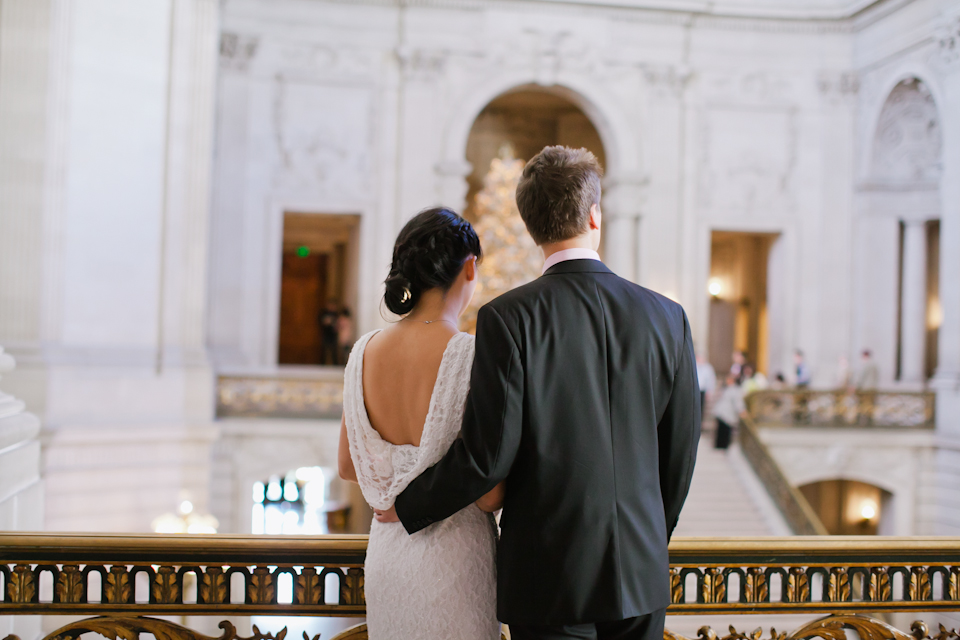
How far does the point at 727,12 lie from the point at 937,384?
860 cm

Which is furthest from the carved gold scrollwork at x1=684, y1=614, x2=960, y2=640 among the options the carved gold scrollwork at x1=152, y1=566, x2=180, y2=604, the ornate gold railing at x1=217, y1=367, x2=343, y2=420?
the ornate gold railing at x1=217, y1=367, x2=343, y2=420

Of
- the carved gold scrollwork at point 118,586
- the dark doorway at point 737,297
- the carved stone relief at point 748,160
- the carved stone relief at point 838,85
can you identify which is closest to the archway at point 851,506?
the dark doorway at point 737,297

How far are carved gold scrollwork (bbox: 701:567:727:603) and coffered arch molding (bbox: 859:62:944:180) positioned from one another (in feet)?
49.5

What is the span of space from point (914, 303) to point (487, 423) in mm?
17711

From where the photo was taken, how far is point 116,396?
894 centimetres

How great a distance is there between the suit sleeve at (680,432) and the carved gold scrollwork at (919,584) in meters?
1.12

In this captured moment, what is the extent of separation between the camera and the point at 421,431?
1.99 meters

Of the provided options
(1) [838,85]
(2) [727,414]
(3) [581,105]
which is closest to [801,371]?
(2) [727,414]

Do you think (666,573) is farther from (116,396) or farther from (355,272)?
(355,272)

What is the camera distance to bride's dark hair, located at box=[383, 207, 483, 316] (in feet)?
6.60

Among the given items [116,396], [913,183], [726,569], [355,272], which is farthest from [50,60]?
[913,183]

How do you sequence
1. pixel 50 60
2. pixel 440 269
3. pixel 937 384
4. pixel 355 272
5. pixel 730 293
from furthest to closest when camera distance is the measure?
pixel 730 293
pixel 355 272
pixel 937 384
pixel 50 60
pixel 440 269

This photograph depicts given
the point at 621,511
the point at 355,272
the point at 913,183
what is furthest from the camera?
the point at 355,272

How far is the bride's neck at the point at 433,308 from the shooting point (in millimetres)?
→ 2053
